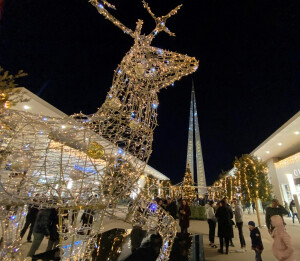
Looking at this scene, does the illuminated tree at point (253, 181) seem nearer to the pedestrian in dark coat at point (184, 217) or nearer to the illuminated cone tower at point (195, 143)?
the pedestrian in dark coat at point (184, 217)

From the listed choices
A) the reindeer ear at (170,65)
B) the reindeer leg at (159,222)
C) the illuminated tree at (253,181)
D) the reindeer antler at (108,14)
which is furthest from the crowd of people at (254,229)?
the illuminated tree at (253,181)

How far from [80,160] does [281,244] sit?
9.69 ft

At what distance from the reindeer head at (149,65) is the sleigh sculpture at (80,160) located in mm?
15

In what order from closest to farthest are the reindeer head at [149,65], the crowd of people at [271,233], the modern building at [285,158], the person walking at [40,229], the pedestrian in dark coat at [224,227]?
the crowd of people at [271,233], the reindeer head at [149,65], the person walking at [40,229], the pedestrian in dark coat at [224,227], the modern building at [285,158]

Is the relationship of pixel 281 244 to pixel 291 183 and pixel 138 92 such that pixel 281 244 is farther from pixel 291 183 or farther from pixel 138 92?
pixel 291 183

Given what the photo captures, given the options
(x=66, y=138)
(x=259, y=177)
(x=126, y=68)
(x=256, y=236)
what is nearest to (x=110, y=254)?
(x=66, y=138)

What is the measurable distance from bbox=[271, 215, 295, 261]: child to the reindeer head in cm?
247

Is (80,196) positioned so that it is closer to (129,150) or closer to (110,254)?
(129,150)

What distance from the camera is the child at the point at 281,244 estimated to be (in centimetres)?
266

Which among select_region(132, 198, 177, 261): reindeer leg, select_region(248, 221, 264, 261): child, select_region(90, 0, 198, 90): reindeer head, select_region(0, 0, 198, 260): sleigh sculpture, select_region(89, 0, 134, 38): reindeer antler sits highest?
select_region(89, 0, 134, 38): reindeer antler

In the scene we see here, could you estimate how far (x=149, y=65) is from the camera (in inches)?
115

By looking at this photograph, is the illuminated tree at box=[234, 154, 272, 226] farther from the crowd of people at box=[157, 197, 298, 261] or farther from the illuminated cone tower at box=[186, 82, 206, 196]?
the illuminated cone tower at box=[186, 82, 206, 196]

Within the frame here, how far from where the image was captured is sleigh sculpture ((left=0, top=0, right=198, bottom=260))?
2.25 metres

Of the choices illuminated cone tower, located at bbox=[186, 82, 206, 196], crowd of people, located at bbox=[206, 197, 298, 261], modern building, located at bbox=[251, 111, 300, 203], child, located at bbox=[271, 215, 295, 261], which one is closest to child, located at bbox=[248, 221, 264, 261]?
crowd of people, located at bbox=[206, 197, 298, 261]
